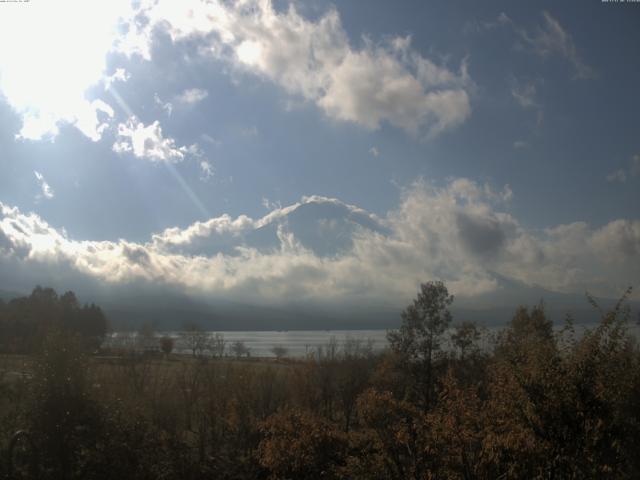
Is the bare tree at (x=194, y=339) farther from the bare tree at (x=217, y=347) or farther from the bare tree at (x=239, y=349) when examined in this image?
the bare tree at (x=239, y=349)

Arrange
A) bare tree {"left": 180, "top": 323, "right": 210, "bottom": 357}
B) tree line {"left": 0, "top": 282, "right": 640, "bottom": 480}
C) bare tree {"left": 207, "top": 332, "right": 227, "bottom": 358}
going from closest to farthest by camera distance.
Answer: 1. tree line {"left": 0, "top": 282, "right": 640, "bottom": 480}
2. bare tree {"left": 207, "top": 332, "right": 227, "bottom": 358}
3. bare tree {"left": 180, "top": 323, "right": 210, "bottom": 357}

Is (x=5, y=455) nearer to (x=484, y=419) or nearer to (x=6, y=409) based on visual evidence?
(x=6, y=409)

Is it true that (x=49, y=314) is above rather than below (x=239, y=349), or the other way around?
above

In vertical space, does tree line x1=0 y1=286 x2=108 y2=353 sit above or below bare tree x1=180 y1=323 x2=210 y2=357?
above

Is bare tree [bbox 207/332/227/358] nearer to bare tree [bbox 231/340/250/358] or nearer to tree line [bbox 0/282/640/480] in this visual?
bare tree [bbox 231/340/250/358]

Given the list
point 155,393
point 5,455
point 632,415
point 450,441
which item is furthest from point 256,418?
point 632,415

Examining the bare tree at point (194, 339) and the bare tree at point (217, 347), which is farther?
the bare tree at point (194, 339)

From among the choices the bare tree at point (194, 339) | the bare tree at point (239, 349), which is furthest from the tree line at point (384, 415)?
the bare tree at point (194, 339)

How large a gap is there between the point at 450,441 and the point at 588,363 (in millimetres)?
3813

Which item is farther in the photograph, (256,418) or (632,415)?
(256,418)

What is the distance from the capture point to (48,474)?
53.5ft

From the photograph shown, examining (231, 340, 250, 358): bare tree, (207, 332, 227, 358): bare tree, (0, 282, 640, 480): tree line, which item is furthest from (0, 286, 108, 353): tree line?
(0, 282, 640, 480): tree line

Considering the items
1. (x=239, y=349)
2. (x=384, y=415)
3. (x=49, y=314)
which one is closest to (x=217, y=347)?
(x=239, y=349)

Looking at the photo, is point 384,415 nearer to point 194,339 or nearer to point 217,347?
point 217,347
